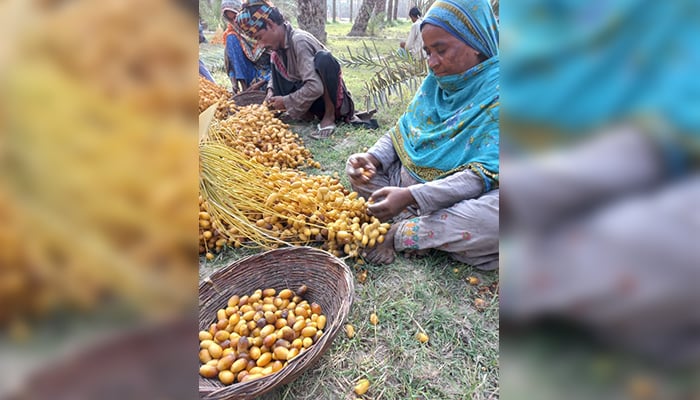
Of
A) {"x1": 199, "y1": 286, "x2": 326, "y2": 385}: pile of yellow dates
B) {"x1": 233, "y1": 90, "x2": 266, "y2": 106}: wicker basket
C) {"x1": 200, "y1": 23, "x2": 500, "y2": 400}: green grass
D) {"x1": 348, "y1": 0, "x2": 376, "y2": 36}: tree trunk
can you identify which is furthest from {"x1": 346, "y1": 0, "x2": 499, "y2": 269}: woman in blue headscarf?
{"x1": 348, "y1": 0, "x2": 376, "y2": 36}: tree trunk

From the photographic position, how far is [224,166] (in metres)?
1.91

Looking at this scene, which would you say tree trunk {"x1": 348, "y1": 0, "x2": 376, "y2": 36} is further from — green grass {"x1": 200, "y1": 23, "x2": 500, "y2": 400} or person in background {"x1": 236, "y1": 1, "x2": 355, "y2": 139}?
green grass {"x1": 200, "y1": 23, "x2": 500, "y2": 400}

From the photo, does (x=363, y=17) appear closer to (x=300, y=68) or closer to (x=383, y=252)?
(x=300, y=68)

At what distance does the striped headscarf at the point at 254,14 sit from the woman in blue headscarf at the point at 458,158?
208cm

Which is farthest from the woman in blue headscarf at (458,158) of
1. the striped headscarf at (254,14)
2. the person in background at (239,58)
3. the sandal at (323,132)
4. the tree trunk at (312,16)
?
the tree trunk at (312,16)

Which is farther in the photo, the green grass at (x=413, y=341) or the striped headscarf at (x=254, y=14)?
the striped headscarf at (x=254, y=14)

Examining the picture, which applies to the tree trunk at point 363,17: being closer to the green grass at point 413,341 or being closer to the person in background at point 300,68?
the person in background at point 300,68

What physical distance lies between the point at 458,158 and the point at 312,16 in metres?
5.16

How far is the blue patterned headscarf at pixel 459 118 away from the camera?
189 centimetres

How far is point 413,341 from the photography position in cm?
153

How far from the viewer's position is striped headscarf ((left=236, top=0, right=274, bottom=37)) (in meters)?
3.49

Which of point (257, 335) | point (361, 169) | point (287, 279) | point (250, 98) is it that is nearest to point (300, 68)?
point (250, 98)

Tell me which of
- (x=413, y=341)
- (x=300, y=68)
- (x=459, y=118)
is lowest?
(x=413, y=341)
